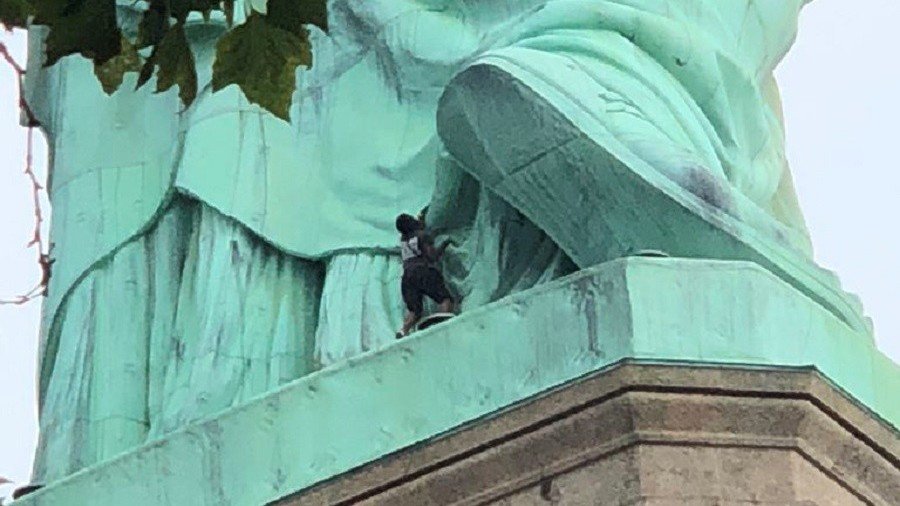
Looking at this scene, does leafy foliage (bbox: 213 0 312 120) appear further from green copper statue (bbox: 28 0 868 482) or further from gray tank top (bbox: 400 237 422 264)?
gray tank top (bbox: 400 237 422 264)

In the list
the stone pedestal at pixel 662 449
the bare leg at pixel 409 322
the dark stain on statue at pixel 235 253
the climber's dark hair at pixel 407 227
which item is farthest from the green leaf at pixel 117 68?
the dark stain on statue at pixel 235 253

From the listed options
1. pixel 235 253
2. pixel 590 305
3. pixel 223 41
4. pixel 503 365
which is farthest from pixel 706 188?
pixel 223 41

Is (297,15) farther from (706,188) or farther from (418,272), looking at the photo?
(418,272)

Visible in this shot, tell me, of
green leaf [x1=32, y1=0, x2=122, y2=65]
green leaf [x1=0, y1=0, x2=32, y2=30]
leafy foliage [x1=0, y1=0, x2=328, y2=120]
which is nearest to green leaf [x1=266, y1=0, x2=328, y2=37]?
leafy foliage [x1=0, y1=0, x2=328, y2=120]

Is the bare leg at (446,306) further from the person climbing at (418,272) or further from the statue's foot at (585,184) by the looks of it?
the statue's foot at (585,184)

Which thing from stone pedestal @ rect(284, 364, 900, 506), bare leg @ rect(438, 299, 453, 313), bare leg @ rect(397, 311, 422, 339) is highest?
bare leg @ rect(438, 299, 453, 313)

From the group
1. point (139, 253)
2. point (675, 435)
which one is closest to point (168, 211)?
point (139, 253)
